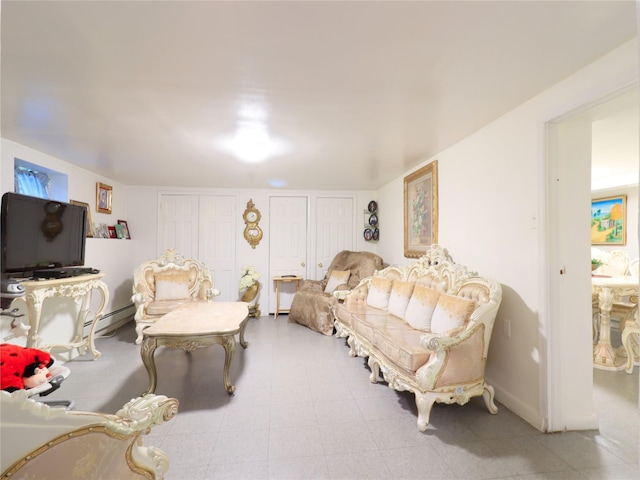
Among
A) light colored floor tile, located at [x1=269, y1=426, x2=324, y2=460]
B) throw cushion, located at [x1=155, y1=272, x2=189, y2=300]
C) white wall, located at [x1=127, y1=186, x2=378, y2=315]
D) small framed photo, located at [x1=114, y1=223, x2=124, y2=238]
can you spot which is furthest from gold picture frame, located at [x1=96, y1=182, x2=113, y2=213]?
light colored floor tile, located at [x1=269, y1=426, x2=324, y2=460]

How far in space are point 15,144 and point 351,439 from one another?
4.18 m

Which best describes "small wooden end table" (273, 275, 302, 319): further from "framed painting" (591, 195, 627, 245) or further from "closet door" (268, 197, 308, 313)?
"framed painting" (591, 195, 627, 245)

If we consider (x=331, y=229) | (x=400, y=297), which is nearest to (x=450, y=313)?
(x=400, y=297)

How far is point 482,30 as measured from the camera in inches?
53.4

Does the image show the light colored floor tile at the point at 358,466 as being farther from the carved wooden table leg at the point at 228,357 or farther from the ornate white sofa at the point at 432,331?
the carved wooden table leg at the point at 228,357

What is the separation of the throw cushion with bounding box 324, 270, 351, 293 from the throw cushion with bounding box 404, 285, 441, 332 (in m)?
1.90

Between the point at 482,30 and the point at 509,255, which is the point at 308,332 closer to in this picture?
the point at 509,255

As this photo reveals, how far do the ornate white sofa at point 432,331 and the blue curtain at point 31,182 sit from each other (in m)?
3.85

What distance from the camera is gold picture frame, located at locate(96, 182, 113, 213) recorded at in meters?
4.18

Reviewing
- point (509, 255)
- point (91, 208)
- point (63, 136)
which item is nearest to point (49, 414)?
point (509, 255)

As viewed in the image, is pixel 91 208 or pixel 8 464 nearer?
pixel 8 464

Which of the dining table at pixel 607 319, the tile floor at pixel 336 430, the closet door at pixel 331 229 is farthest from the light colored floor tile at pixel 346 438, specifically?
the closet door at pixel 331 229

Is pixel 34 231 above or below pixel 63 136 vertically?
below

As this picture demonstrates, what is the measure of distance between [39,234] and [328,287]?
11.9 feet
